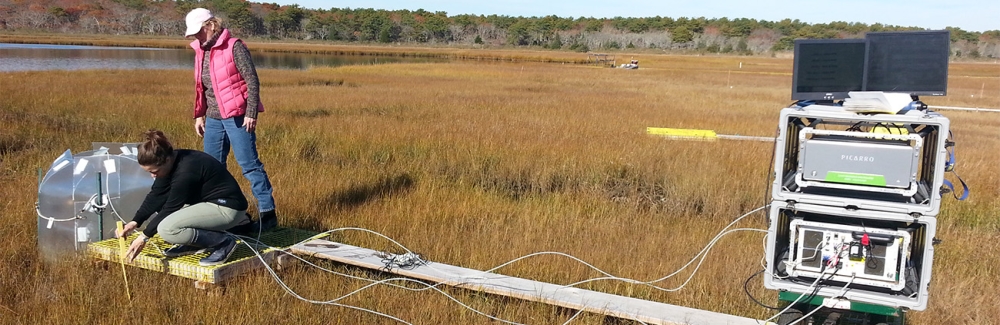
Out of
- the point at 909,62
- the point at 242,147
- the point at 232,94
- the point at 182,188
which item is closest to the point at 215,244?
the point at 182,188

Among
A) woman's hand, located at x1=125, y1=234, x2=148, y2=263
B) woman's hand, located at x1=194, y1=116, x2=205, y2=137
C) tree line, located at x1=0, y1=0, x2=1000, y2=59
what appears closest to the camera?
woman's hand, located at x1=125, y1=234, x2=148, y2=263

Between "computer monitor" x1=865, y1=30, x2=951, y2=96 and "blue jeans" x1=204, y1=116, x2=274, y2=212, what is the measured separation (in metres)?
4.16

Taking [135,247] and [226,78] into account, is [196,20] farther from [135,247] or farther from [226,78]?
[135,247]

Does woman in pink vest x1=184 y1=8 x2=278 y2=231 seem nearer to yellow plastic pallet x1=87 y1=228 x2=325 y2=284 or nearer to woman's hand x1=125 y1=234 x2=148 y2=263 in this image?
yellow plastic pallet x1=87 y1=228 x2=325 y2=284

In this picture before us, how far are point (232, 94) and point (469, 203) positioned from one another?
8.46 feet

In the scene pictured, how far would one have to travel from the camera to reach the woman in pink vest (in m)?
5.11

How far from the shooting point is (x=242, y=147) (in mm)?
5191

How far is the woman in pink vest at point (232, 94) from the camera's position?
5109 millimetres

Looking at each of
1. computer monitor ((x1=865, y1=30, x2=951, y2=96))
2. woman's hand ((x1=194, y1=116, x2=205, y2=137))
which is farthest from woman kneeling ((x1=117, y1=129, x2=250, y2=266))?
computer monitor ((x1=865, y1=30, x2=951, y2=96))

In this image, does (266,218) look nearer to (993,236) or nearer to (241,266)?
(241,266)

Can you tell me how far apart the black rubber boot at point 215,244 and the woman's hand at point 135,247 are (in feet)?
0.94

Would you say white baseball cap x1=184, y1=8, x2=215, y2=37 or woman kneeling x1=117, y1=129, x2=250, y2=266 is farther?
white baseball cap x1=184, y1=8, x2=215, y2=37

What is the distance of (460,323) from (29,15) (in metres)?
147

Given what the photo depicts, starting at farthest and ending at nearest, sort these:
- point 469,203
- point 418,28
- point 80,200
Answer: point 418,28 < point 469,203 < point 80,200
